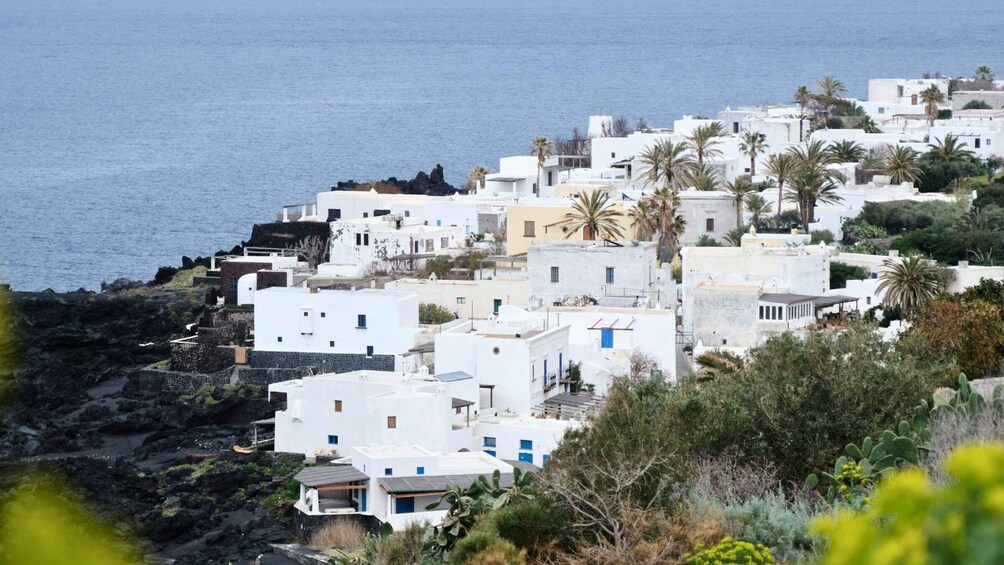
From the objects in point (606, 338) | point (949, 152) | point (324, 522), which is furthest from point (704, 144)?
point (324, 522)

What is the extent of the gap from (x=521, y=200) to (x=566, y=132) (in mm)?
79494

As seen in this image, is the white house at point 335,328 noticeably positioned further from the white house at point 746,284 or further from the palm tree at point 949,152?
the palm tree at point 949,152

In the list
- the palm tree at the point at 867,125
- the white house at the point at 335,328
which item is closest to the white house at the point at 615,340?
the white house at the point at 335,328

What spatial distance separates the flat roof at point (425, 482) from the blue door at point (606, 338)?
11.1 m

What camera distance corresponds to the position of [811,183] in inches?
2311

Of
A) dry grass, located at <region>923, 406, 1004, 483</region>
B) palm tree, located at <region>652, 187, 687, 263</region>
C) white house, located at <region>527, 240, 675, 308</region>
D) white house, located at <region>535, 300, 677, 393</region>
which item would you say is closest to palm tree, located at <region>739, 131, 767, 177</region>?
palm tree, located at <region>652, 187, 687, 263</region>

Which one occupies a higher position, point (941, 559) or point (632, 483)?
point (941, 559)

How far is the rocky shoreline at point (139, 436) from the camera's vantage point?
3186 cm

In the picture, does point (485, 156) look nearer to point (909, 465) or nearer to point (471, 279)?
point (471, 279)

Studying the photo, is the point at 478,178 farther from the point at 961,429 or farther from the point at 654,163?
the point at 961,429

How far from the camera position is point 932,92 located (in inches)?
3278

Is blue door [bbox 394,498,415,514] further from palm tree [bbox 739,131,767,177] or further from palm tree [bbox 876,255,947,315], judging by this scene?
palm tree [bbox 739,131,767,177]

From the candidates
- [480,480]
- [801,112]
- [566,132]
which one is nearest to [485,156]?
[566,132]

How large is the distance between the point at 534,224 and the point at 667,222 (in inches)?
175
